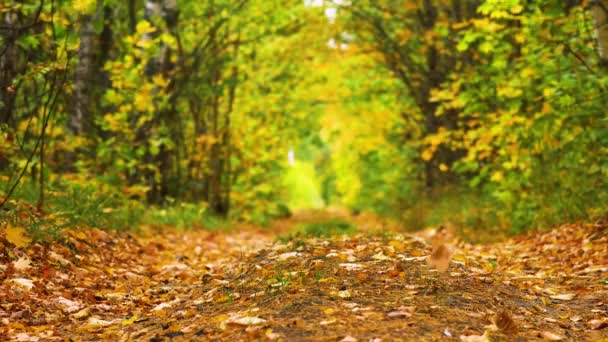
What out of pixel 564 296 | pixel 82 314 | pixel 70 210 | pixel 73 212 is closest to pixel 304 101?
pixel 70 210

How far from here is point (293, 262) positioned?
18.4 ft

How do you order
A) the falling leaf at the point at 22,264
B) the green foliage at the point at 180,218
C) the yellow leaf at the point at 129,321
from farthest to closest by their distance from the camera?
the green foliage at the point at 180,218, the falling leaf at the point at 22,264, the yellow leaf at the point at 129,321

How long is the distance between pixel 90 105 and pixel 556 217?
25.8 feet

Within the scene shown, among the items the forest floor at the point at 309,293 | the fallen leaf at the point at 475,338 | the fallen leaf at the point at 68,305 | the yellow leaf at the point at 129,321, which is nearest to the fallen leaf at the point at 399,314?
the forest floor at the point at 309,293

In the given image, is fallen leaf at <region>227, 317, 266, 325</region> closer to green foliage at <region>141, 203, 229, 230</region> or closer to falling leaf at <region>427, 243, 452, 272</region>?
falling leaf at <region>427, 243, 452, 272</region>

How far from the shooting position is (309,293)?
4.32 meters

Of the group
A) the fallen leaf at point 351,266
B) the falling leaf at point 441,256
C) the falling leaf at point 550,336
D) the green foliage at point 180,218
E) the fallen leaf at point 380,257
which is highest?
the falling leaf at point 441,256

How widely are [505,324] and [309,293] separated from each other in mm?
1299

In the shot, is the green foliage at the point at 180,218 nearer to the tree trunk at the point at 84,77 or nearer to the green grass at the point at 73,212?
the green grass at the point at 73,212

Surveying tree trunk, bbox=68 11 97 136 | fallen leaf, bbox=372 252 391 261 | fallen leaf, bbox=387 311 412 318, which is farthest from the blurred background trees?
fallen leaf, bbox=372 252 391 261

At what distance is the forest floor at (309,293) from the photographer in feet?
12.2

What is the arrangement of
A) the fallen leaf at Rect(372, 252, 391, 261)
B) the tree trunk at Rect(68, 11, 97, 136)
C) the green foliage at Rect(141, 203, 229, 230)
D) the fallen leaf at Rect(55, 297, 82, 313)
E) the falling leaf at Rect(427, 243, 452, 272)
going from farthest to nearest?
the green foliage at Rect(141, 203, 229, 230)
the tree trunk at Rect(68, 11, 97, 136)
the fallen leaf at Rect(372, 252, 391, 261)
the fallen leaf at Rect(55, 297, 82, 313)
the falling leaf at Rect(427, 243, 452, 272)

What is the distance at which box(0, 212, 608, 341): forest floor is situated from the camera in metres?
3.71

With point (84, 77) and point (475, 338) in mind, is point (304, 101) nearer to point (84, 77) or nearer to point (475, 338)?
point (84, 77)
